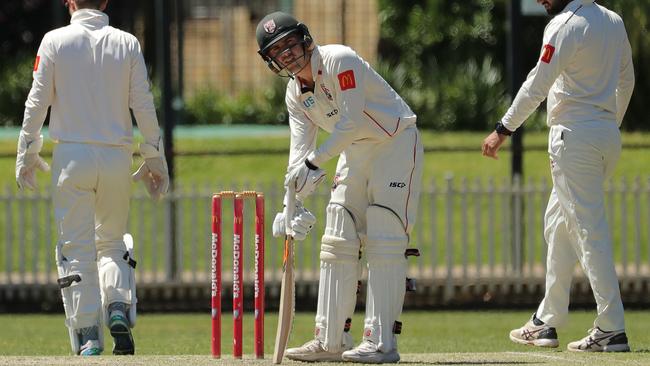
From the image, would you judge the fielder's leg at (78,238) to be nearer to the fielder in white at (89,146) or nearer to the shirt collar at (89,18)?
the fielder in white at (89,146)

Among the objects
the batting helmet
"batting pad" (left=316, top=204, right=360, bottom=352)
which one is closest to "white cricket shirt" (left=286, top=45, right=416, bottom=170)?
the batting helmet

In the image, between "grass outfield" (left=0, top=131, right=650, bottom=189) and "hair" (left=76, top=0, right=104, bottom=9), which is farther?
"grass outfield" (left=0, top=131, right=650, bottom=189)

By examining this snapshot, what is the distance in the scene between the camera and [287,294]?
25.2 ft

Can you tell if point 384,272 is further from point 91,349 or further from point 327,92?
point 91,349

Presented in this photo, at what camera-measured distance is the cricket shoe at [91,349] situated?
8430 millimetres

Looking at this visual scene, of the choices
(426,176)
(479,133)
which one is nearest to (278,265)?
(426,176)

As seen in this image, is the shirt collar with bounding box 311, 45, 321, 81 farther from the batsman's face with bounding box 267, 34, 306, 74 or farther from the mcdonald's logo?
the mcdonald's logo

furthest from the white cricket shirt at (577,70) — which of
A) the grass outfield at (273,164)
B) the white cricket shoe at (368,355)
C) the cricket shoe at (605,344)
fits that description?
the grass outfield at (273,164)

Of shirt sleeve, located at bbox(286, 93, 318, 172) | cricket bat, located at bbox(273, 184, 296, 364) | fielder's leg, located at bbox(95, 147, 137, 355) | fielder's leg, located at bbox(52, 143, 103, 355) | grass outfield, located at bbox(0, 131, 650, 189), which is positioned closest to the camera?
cricket bat, located at bbox(273, 184, 296, 364)

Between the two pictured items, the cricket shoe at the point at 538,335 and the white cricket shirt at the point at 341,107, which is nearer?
the white cricket shirt at the point at 341,107

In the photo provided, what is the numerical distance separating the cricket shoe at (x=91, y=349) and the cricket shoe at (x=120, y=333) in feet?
A: 0.35

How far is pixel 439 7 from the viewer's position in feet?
75.3

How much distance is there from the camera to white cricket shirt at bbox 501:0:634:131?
8391 millimetres

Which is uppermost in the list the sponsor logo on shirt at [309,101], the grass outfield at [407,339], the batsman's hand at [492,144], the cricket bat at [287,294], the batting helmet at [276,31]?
the batting helmet at [276,31]
